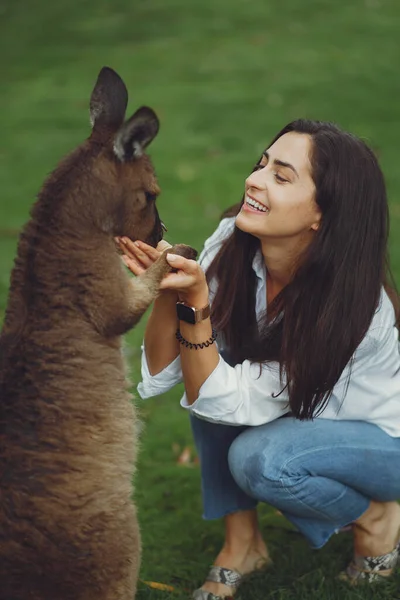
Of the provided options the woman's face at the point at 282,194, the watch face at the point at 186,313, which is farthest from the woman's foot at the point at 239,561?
the woman's face at the point at 282,194

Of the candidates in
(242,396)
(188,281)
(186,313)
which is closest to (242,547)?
(242,396)

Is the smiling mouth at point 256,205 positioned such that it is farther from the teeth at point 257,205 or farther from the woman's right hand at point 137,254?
the woman's right hand at point 137,254

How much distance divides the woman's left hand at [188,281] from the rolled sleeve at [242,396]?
0.26m

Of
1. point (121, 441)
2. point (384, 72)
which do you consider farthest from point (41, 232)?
point (384, 72)

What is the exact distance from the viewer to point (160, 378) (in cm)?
367

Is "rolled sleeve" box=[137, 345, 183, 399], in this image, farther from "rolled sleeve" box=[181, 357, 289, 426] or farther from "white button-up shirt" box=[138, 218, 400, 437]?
"rolled sleeve" box=[181, 357, 289, 426]

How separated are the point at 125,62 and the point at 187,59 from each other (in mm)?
700

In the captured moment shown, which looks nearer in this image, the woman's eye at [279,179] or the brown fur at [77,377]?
the brown fur at [77,377]

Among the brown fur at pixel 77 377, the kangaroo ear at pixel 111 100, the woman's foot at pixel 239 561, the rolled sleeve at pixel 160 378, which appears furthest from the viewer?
the woman's foot at pixel 239 561

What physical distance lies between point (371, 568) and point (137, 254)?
1.49 meters

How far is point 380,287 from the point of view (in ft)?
11.7

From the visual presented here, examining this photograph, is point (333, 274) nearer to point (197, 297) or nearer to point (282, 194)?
point (282, 194)

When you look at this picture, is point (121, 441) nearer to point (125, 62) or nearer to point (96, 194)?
point (96, 194)

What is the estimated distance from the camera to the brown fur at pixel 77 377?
2.81m
